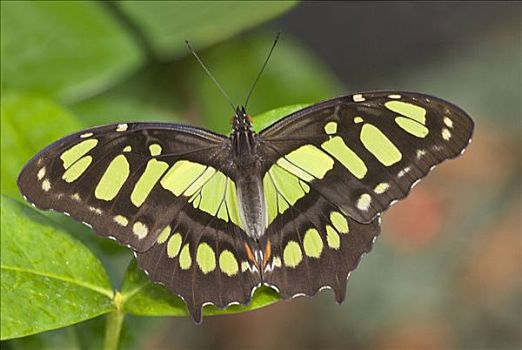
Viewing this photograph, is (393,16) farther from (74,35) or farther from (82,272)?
(82,272)

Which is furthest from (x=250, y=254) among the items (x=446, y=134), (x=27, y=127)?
(x=27, y=127)

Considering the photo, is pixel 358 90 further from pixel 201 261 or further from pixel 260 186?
pixel 201 261

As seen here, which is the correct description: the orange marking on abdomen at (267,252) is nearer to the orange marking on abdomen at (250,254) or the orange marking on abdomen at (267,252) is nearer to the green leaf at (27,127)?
the orange marking on abdomen at (250,254)

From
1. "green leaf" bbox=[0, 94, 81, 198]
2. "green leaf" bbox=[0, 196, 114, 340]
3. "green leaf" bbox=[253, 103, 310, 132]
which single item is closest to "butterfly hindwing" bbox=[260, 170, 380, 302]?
"green leaf" bbox=[253, 103, 310, 132]

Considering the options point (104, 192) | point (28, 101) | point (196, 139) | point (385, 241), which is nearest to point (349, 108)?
point (196, 139)

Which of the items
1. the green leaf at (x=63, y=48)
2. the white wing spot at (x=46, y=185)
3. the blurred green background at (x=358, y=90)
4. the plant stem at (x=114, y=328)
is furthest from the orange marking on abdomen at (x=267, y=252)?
the green leaf at (x=63, y=48)

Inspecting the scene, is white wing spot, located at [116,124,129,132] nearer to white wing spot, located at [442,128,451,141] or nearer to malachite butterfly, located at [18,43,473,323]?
malachite butterfly, located at [18,43,473,323]
